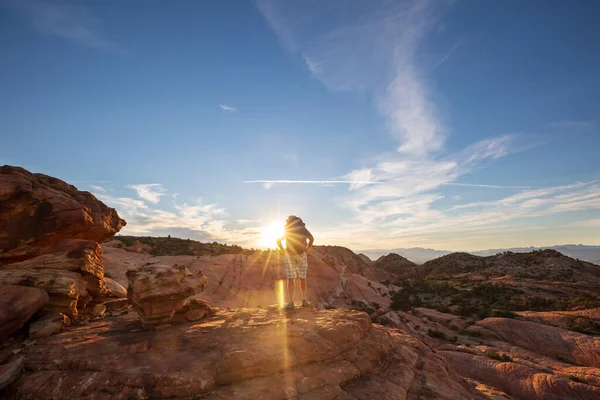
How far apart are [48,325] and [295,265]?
780 cm

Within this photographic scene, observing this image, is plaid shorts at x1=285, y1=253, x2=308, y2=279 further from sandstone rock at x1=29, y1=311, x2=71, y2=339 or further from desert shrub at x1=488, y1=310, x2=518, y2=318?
desert shrub at x1=488, y1=310, x2=518, y2=318

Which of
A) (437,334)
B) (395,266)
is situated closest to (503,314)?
(437,334)

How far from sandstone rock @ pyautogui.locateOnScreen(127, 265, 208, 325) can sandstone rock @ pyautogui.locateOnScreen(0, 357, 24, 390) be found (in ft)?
9.50

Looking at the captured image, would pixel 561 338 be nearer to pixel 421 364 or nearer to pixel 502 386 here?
pixel 502 386

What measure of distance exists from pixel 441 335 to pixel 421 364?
718 inches

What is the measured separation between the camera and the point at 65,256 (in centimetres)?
1000

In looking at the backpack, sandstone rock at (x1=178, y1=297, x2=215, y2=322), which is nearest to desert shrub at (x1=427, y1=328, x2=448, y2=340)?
the backpack

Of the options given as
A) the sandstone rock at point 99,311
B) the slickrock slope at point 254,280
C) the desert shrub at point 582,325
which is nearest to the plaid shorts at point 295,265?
the sandstone rock at point 99,311

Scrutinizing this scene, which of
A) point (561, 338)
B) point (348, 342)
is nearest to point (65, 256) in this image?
point (348, 342)

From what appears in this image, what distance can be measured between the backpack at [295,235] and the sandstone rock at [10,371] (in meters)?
7.68

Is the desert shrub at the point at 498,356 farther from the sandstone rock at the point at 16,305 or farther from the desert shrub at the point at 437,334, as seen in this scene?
the sandstone rock at the point at 16,305

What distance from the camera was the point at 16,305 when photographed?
7.43m

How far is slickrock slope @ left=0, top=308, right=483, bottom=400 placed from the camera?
19.4ft

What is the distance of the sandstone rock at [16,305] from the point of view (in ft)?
23.1
